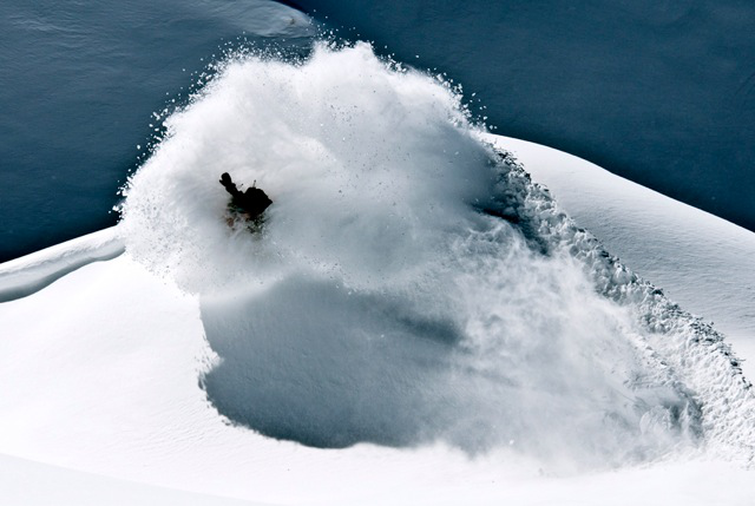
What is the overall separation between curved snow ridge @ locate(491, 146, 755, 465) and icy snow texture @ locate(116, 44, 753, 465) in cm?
1

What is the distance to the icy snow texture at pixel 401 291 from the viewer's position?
19.4 ft

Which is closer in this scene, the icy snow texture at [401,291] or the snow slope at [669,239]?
the icy snow texture at [401,291]

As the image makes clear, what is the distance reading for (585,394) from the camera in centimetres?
594

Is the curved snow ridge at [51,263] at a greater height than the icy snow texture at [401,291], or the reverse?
the icy snow texture at [401,291]

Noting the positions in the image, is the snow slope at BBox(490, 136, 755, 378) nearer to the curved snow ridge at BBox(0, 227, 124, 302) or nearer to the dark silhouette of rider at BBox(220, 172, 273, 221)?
the dark silhouette of rider at BBox(220, 172, 273, 221)

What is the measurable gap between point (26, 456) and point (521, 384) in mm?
3396

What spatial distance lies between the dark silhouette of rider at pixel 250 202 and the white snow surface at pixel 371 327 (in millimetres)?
103

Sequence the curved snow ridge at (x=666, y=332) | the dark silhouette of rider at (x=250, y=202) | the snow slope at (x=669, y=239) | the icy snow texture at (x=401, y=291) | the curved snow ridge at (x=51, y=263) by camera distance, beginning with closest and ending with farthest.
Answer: the curved snow ridge at (x=666, y=332) → the icy snow texture at (x=401, y=291) → the dark silhouette of rider at (x=250, y=202) → the snow slope at (x=669, y=239) → the curved snow ridge at (x=51, y=263)

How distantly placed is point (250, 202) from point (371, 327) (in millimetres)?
1393

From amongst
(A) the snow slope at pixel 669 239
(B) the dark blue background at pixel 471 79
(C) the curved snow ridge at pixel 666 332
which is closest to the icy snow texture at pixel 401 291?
(C) the curved snow ridge at pixel 666 332

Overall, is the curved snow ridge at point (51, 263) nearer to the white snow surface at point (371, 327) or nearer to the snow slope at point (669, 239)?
the white snow surface at point (371, 327)

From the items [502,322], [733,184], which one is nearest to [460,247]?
[502,322]

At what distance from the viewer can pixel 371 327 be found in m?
6.41

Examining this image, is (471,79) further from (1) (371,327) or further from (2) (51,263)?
(2) (51,263)
